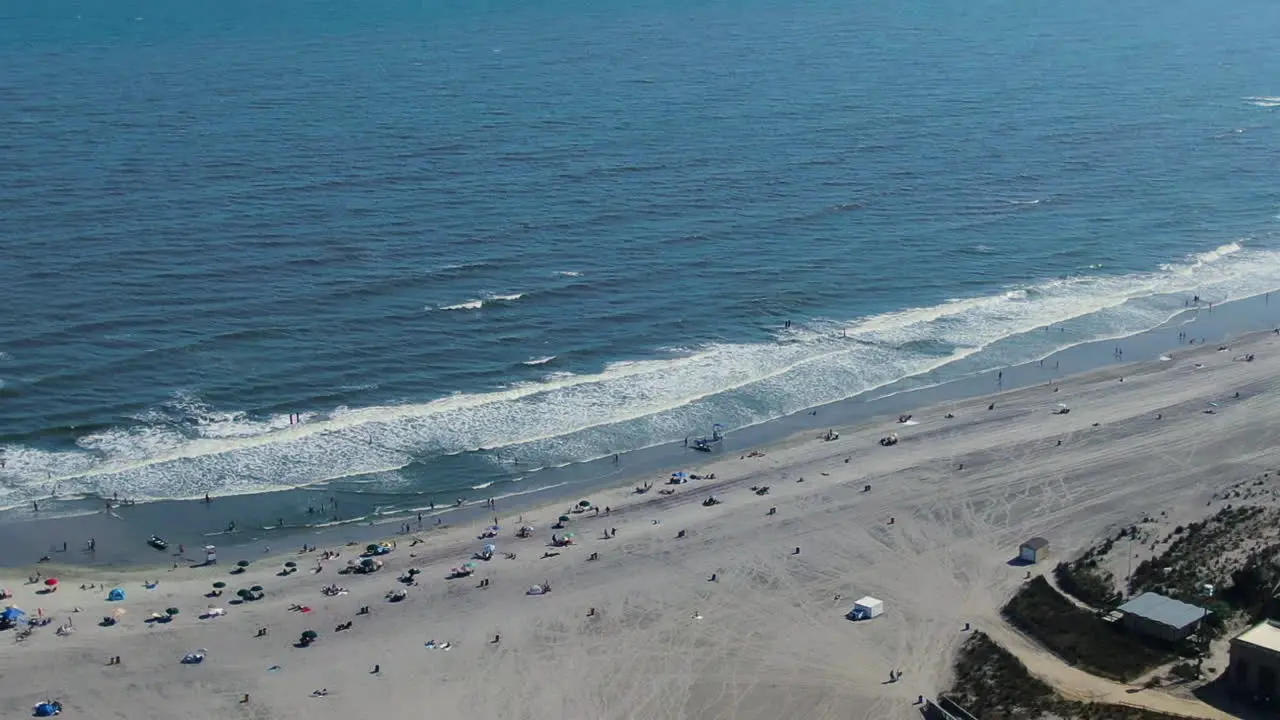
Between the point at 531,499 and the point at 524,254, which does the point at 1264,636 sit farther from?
the point at 524,254

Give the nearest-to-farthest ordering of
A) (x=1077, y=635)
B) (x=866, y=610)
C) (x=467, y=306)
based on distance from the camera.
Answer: (x=1077, y=635)
(x=866, y=610)
(x=467, y=306)

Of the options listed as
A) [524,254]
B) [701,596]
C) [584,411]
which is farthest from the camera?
[524,254]

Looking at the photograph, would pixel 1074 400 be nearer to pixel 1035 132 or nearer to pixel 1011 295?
pixel 1011 295

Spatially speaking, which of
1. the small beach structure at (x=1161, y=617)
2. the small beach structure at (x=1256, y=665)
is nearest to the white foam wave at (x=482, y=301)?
the small beach structure at (x=1161, y=617)

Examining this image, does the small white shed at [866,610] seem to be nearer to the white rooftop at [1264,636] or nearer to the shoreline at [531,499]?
the white rooftop at [1264,636]

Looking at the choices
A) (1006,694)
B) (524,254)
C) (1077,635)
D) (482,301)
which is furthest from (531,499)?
(524,254)

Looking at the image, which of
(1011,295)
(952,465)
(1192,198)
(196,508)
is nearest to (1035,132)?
(1192,198)

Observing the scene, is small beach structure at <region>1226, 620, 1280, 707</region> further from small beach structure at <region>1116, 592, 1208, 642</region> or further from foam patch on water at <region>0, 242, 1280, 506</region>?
foam patch on water at <region>0, 242, 1280, 506</region>
